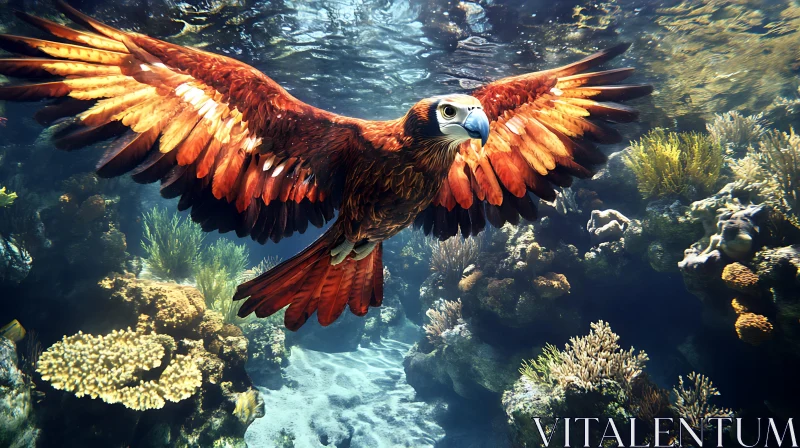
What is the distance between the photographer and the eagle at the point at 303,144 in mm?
1860

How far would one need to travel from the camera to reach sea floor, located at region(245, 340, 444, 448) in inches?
294

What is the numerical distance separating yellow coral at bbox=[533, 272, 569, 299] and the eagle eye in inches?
223

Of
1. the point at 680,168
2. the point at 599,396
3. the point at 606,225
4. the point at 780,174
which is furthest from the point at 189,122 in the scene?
the point at 780,174

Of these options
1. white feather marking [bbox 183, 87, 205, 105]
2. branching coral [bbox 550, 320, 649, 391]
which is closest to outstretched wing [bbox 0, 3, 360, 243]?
white feather marking [bbox 183, 87, 205, 105]

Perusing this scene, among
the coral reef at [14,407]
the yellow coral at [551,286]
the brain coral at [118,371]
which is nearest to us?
the coral reef at [14,407]

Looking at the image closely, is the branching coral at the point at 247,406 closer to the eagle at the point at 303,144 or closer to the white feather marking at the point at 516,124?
the eagle at the point at 303,144

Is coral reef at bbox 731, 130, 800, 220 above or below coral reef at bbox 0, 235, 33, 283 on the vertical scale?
above

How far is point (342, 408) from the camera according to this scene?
860cm

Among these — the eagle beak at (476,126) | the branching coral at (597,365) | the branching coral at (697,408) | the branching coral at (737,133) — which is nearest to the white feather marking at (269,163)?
the eagle beak at (476,126)

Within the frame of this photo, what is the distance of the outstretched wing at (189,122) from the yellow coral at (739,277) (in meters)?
5.42

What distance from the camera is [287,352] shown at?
9.92 m

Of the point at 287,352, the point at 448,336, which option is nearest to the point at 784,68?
the point at 448,336

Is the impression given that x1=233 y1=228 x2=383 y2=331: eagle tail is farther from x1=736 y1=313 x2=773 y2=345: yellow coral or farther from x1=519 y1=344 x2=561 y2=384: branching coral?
x1=736 y1=313 x2=773 y2=345: yellow coral

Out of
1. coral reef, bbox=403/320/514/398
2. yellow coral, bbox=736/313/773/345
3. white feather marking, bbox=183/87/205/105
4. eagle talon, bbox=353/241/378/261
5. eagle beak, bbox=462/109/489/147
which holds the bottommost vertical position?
coral reef, bbox=403/320/514/398
